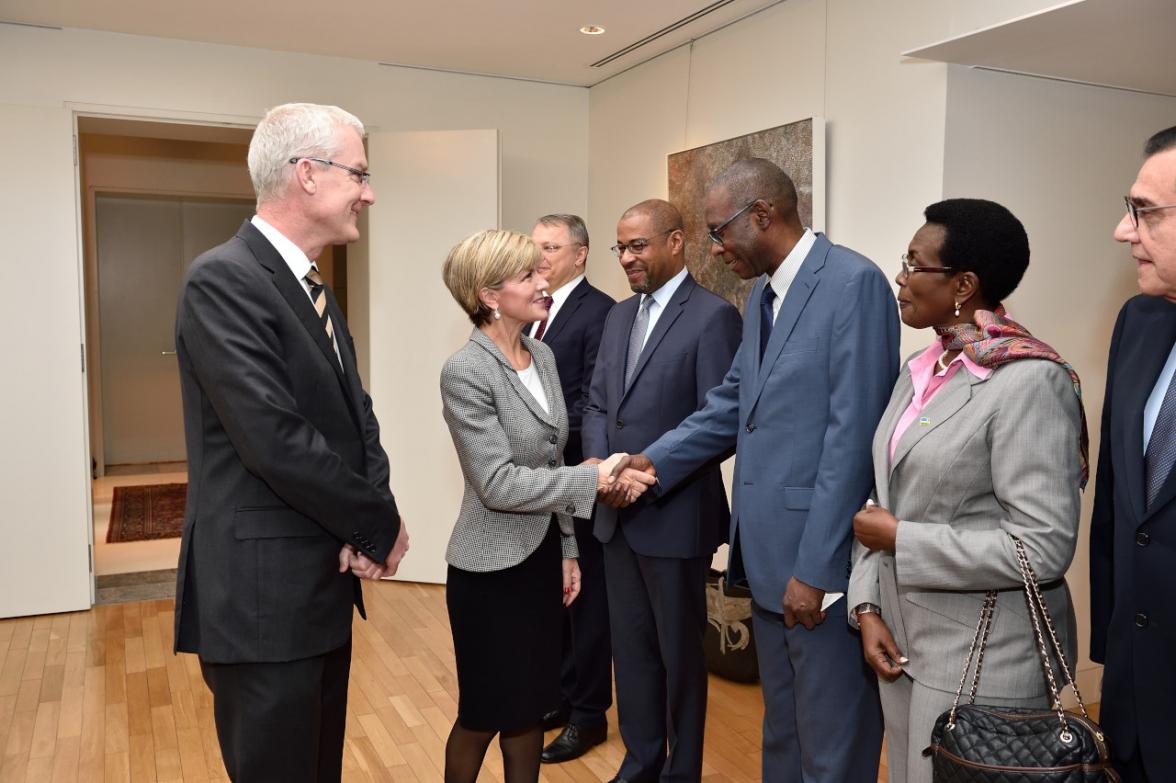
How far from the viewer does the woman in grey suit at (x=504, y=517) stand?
2.34m

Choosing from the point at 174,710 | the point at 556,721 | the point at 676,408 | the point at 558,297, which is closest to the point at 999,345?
the point at 676,408

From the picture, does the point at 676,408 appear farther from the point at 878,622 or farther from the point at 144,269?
the point at 144,269

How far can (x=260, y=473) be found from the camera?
178cm

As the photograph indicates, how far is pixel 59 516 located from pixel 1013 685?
4.95m

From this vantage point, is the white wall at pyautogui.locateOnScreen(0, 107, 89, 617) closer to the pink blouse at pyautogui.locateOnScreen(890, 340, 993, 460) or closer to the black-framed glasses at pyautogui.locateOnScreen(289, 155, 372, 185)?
the black-framed glasses at pyautogui.locateOnScreen(289, 155, 372, 185)

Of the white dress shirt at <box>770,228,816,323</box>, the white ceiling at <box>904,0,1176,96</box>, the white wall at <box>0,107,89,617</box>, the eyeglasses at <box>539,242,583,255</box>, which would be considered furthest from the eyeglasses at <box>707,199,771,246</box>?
the white wall at <box>0,107,89,617</box>

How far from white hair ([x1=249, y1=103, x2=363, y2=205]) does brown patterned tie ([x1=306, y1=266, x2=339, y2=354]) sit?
0.18 metres

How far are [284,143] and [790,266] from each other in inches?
47.8

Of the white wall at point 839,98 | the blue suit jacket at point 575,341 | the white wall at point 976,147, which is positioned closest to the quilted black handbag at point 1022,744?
the blue suit jacket at point 575,341

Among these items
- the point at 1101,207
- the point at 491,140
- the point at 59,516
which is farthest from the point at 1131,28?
the point at 59,516

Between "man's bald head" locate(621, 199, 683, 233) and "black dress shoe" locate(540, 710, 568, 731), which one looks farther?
"black dress shoe" locate(540, 710, 568, 731)

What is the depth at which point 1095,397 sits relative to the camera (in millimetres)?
3920

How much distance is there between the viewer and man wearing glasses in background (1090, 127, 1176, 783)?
A: 1599 millimetres

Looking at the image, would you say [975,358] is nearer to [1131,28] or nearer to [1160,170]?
[1160,170]
